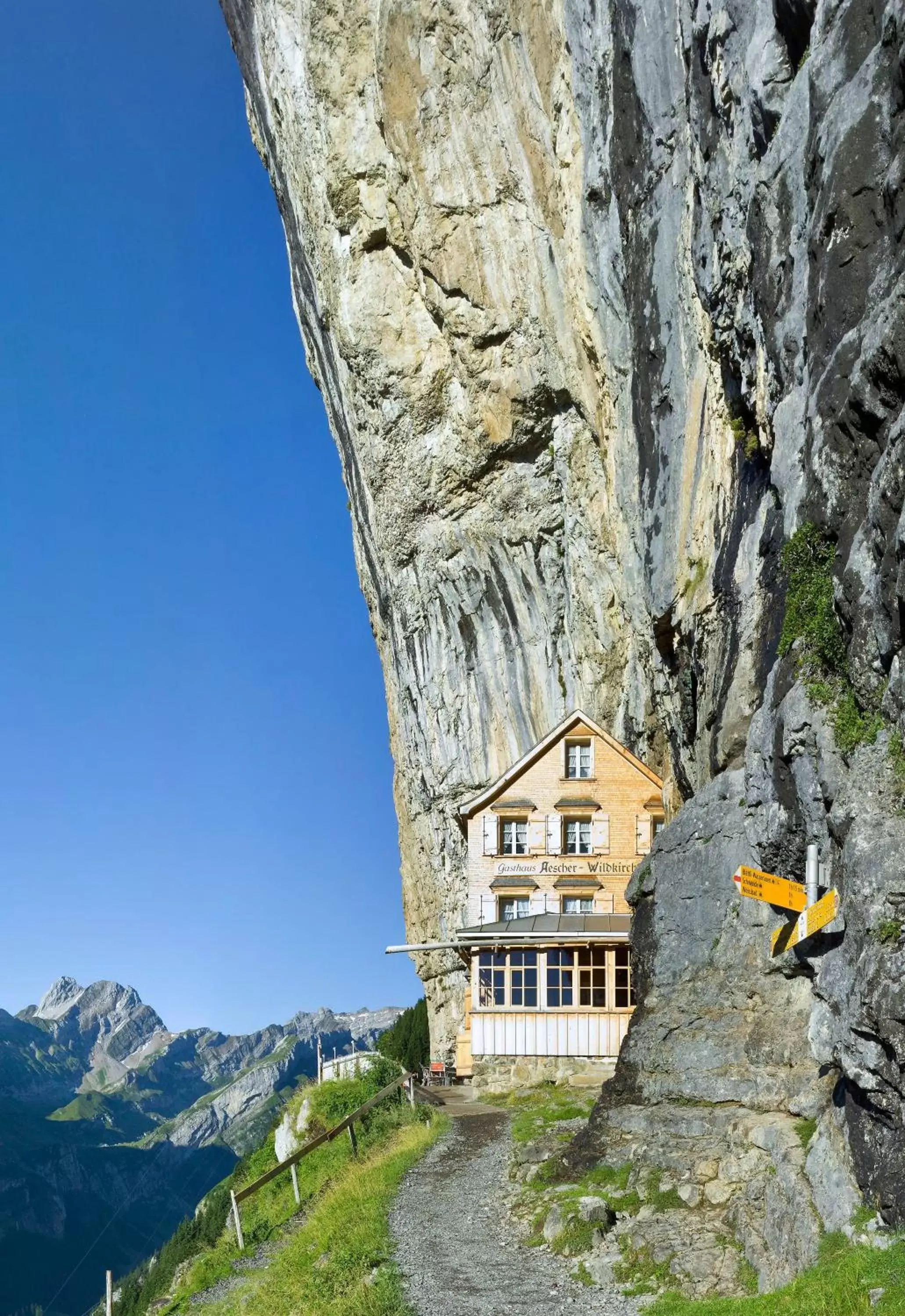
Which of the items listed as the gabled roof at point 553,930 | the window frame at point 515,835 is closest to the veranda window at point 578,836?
the window frame at point 515,835

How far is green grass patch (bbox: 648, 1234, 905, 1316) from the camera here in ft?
32.4

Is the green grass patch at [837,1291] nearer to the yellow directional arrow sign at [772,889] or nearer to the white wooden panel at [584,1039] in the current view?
the yellow directional arrow sign at [772,889]

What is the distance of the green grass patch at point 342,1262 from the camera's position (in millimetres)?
14312

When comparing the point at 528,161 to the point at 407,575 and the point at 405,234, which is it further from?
the point at 407,575

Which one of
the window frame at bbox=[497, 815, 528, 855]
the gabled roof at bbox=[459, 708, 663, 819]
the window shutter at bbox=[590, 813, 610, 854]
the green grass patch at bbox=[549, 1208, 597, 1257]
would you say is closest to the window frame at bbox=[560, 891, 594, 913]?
the window shutter at bbox=[590, 813, 610, 854]

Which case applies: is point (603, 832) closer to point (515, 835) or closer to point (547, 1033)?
point (515, 835)

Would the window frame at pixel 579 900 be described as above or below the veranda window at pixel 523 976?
above

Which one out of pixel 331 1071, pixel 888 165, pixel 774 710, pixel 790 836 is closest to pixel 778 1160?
pixel 790 836

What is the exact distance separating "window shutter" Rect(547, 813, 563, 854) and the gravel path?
12.7 meters

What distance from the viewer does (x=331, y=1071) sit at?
42.8 metres

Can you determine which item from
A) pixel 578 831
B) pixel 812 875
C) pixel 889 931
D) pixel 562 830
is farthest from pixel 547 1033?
pixel 889 931

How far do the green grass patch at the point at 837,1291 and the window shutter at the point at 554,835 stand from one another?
22427 mm

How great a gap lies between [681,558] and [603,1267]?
1622 centimetres

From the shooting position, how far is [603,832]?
34500 millimetres
